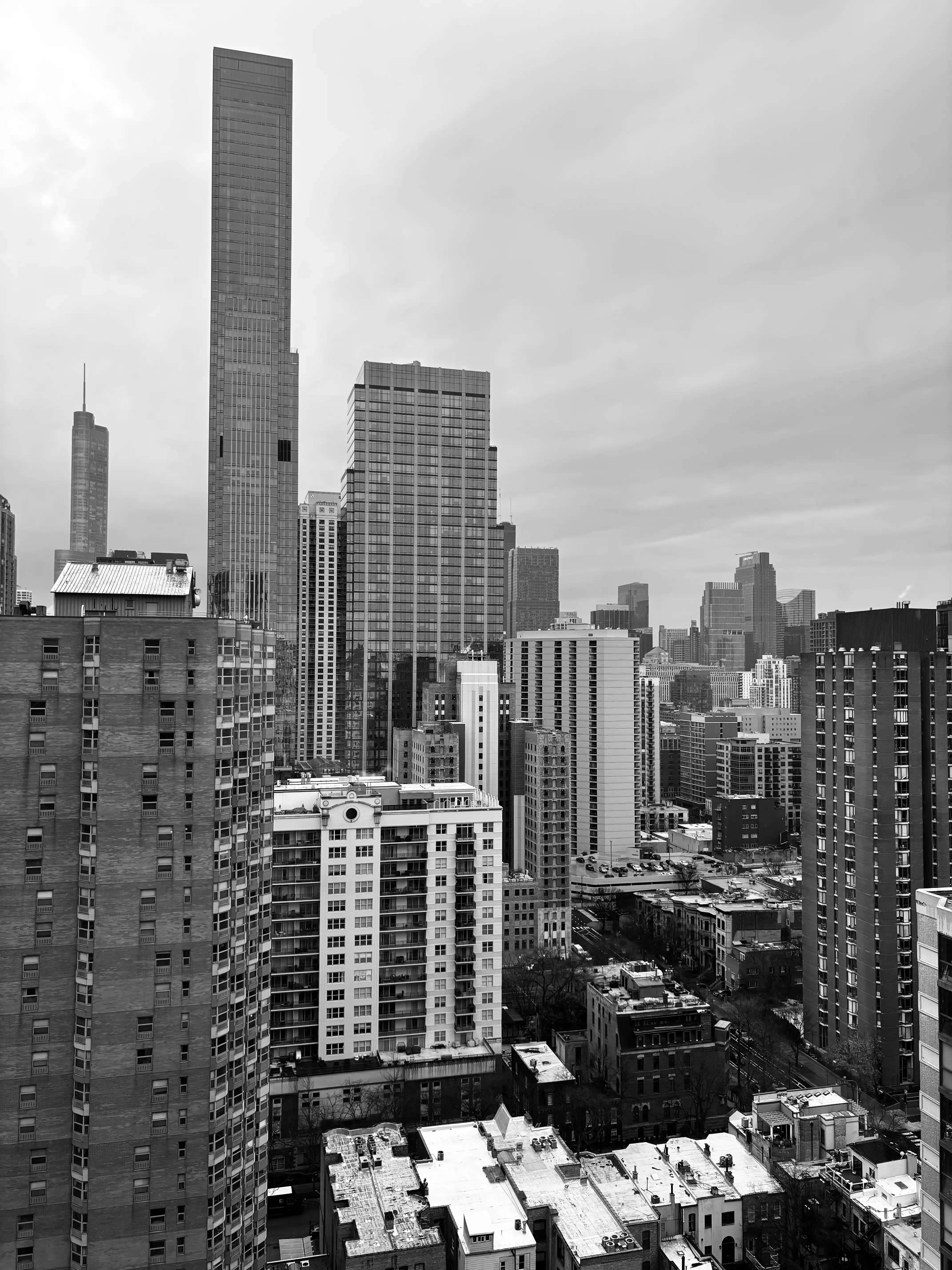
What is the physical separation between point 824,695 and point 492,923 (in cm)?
3325

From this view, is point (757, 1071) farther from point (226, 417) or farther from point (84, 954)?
point (226, 417)

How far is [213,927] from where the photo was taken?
3825 cm

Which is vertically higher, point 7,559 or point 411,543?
point 411,543

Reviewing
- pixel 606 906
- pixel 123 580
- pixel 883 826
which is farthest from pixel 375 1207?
pixel 606 906

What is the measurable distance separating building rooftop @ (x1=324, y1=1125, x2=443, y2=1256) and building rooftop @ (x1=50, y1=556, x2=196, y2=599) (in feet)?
97.9

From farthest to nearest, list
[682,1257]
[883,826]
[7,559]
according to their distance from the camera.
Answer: [7,559]
[883,826]
[682,1257]

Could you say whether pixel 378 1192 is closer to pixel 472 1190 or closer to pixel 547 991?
pixel 472 1190

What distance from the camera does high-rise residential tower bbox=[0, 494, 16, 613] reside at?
339 ft

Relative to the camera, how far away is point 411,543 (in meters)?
186

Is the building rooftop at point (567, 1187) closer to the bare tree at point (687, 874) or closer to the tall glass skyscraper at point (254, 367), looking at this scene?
the bare tree at point (687, 874)

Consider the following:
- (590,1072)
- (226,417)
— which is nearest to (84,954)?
(590,1072)

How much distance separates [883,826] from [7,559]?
99677mm

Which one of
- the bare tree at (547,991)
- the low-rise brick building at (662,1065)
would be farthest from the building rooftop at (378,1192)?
the bare tree at (547,991)

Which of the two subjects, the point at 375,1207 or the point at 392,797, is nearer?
the point at 375,1207
